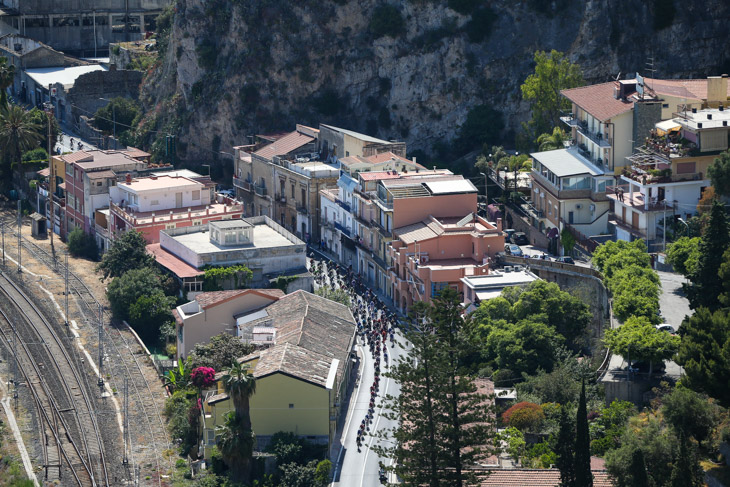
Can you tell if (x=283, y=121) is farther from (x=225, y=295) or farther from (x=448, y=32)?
(x=225, y=295)

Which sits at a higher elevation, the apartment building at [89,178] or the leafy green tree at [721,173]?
the leafy green tree at [721,173]

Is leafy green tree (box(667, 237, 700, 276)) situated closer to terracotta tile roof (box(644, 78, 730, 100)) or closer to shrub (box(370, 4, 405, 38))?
terracotta tile roof (box(644, 78, 730, 100))

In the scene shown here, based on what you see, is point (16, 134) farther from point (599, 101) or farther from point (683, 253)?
point (683, 253)

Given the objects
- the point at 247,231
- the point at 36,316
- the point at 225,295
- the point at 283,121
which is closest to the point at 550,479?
the point at 225,295

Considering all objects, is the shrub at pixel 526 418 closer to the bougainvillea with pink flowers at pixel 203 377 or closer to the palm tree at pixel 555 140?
the bougainvillea with pink flowers at pixel 203 377

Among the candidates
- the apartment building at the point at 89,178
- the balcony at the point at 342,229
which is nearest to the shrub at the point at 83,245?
the apartment building at the point at 89,178

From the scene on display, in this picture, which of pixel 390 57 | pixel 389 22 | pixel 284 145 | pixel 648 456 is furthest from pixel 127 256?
pixel 648 456

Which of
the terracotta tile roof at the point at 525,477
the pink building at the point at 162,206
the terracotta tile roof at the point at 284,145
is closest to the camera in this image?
the terracotta tile roof at the point at 525,477
